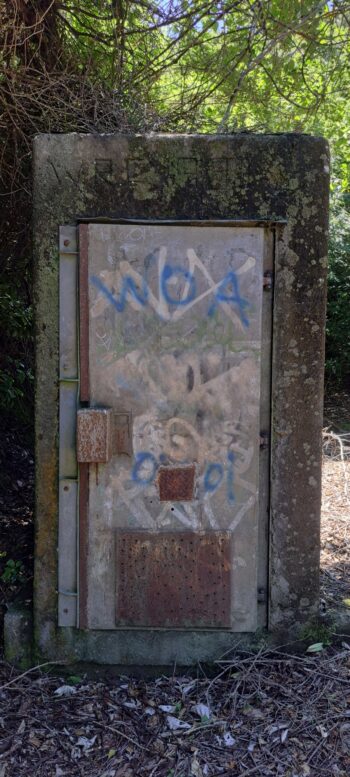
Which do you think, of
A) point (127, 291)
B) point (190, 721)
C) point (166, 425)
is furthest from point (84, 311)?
point (190, 721)

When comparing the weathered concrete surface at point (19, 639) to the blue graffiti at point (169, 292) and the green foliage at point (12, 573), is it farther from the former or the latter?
the blue graffiti at point (169, 292)

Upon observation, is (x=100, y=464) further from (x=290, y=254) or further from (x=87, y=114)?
(x=87, y=114)

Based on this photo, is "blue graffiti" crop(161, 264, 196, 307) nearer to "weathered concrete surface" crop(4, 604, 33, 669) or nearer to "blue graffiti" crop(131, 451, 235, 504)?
"blue graffiti" crop(131, 451, 235, 504)

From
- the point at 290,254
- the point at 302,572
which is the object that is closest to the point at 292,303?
the point at 290,254

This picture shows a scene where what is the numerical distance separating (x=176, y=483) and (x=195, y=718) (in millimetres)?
992

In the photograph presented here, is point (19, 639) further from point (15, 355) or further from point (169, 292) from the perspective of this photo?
point (15, 355)

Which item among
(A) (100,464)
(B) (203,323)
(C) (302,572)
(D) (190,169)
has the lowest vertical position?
(C) (302,572)

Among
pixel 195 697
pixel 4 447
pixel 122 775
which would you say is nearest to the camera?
pixel 122 775

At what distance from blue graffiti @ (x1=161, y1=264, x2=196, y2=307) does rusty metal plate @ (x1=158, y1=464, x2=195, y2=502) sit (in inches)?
29.1

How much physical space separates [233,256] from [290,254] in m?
0.26

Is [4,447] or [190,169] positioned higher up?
[190,169]

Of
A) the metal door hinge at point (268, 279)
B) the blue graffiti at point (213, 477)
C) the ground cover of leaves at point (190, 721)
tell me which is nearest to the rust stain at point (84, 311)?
the blue graffiti at point (213, 477)

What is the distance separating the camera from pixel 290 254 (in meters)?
2.91

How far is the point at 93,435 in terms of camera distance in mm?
2826
